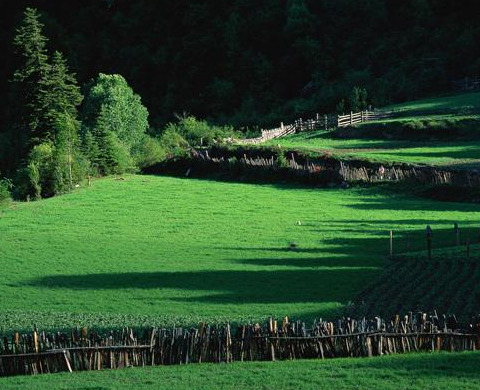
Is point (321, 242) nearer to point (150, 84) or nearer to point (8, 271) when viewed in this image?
point (8, 271)

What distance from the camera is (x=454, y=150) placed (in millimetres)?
77188

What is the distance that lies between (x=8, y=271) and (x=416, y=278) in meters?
17.7

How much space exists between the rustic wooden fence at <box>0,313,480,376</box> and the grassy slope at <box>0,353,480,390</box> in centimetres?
48

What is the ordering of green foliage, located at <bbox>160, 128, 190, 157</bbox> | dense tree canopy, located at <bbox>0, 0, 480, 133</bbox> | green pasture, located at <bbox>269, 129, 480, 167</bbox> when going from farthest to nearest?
dense tree canopy, located at <bbox>0, 0, 480, 133</bbox>, green foliage, located at <bbox>160, 128, 190, 157</bbox>, green pasture, located at <bbox>269, 129, 480, 167</bbox>

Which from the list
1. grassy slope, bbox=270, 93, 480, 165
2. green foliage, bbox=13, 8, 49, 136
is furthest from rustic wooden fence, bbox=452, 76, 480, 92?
green foliage, bbox=13, 8, 49, 136

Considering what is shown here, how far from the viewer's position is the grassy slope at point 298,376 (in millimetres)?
25359

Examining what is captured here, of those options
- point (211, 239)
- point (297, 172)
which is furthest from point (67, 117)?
point (211, 239)

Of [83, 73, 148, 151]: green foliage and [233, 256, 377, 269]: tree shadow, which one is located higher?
[83, 73, 148, 151]: green foliage

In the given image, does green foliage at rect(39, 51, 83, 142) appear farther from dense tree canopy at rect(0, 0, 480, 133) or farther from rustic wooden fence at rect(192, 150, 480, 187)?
dense tree canopy at rect(0, 0, 480, 133)

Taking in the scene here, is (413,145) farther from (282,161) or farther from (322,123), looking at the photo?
(322,123)

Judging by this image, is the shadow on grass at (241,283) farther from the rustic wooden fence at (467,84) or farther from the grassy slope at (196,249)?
the rustic wooden fence at (467,84)

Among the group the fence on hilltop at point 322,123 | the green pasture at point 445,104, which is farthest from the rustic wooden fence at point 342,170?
the green pasture at point 445,104

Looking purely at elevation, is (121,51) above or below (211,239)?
above

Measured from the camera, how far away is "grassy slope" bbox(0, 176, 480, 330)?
37.9m
